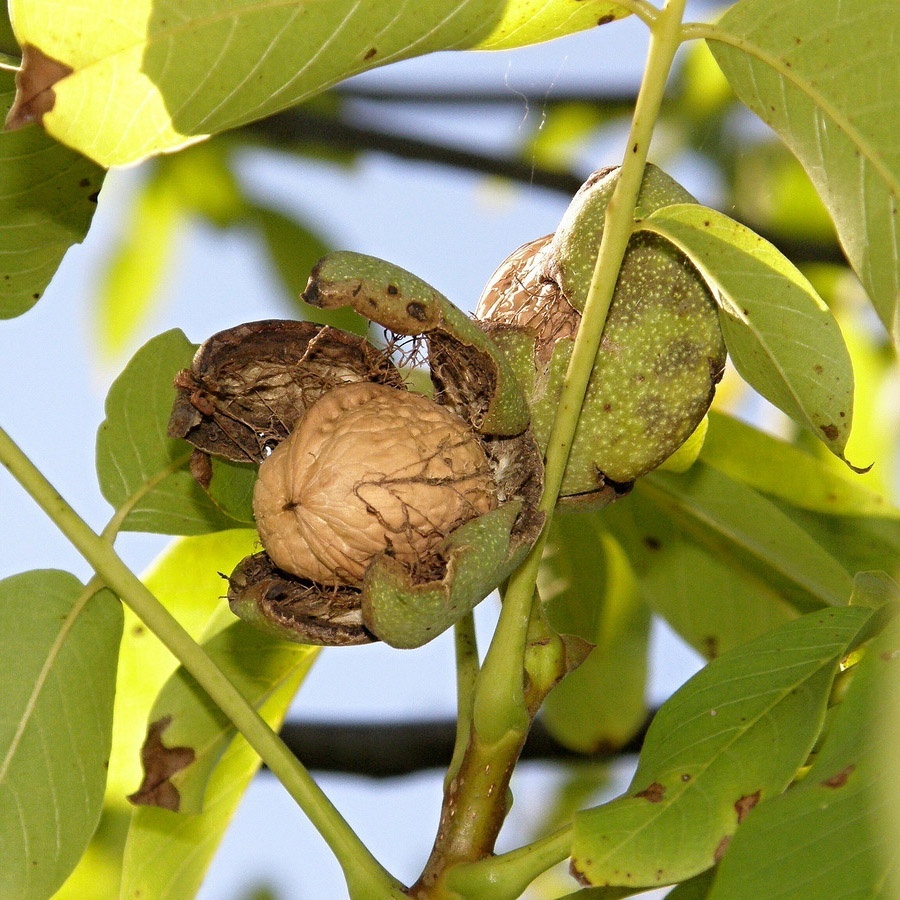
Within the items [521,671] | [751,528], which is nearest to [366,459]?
[521,671]

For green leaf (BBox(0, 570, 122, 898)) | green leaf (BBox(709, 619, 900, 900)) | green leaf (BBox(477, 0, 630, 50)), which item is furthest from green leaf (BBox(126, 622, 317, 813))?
green leaf (BBox(477, 0, 630, 50))

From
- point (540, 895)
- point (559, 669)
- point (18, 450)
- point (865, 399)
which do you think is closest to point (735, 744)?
point (559, 669)

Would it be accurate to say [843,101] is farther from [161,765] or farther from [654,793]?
[161,765]

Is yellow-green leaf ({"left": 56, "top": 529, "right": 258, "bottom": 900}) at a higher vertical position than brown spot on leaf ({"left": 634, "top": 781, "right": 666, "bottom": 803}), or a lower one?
higher

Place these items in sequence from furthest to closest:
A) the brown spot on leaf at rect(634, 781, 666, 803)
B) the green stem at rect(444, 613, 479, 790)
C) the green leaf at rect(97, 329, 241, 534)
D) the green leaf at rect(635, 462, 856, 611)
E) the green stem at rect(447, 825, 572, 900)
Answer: the green leaf at rect(635, 462, 856, 611) < the green leaf at rect(97, 329, 241, 534) < the green stem at rect(444, 613, 479, 790) < the green stem at rect(447, 825, 572, 900) < the brown spot on leaf at rect(634, 781, 666, 803)

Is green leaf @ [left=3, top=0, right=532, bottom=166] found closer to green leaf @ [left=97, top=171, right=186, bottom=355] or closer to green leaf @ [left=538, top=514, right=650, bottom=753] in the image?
green leaf @ [left=538, top=514, right=650, bottom=753]

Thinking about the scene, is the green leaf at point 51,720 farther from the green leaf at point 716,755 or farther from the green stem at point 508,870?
the green leaf at point 716,755

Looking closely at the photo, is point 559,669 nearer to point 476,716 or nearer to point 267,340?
point 476,716

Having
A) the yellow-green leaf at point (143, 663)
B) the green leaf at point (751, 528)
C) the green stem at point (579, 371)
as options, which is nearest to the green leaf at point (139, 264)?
the yellow-green leaf at point (143, 663)
